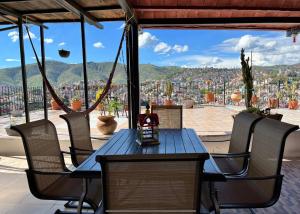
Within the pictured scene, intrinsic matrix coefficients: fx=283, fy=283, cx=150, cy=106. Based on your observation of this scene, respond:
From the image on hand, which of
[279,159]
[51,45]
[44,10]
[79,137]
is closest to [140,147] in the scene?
[79,137]

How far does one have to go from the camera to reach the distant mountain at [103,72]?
4711 mm

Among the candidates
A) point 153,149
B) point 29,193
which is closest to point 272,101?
point 153,149

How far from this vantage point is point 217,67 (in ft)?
23.8

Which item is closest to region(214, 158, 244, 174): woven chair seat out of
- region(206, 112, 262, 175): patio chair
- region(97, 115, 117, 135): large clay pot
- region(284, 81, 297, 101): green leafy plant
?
region(206, 112, 262, 175): patio chair

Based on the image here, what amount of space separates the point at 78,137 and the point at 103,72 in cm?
244

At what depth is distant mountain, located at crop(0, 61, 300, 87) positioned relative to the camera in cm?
471

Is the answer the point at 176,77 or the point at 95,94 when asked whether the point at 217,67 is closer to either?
the point at 176,77

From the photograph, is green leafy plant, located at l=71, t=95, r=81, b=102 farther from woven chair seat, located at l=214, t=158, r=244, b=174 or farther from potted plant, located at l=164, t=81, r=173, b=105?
woven chair seat, located at l=214, t=158, r=244, b=174

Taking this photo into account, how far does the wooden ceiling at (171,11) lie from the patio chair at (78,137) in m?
1.47

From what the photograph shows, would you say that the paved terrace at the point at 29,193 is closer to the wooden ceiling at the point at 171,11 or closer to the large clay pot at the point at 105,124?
the large clay pot at the point at 105,124

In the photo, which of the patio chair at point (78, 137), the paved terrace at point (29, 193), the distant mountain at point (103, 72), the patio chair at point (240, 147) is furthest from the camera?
the distant mountain at point (103, 72)

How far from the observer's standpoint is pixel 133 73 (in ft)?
14.4

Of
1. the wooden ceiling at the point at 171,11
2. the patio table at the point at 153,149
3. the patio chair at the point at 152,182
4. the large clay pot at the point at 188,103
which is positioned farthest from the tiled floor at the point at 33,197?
the large clay pot at the point at 188,103

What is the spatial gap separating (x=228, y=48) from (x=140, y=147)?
4934mm
